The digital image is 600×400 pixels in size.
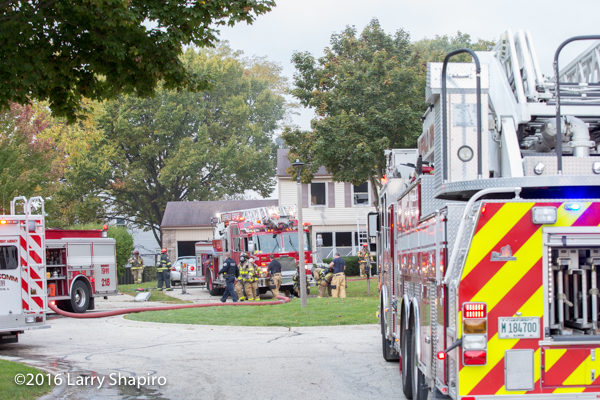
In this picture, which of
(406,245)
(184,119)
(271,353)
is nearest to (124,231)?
(184,119)

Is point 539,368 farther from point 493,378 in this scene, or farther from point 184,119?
point 184,119

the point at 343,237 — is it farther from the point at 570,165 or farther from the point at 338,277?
the point at 570,165

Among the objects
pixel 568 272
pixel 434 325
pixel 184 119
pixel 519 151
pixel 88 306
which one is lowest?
pixel 88 306

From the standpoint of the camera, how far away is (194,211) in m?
47.9

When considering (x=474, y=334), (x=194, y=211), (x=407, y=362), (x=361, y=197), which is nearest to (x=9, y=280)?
(x=407, y=362)

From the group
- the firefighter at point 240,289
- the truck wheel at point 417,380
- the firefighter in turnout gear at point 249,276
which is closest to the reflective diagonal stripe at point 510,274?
the truck wheel at point 417,380

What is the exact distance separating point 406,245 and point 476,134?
2.07 meters

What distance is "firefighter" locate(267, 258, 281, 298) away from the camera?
944 inches

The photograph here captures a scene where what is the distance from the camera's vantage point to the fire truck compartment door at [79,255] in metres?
21.0

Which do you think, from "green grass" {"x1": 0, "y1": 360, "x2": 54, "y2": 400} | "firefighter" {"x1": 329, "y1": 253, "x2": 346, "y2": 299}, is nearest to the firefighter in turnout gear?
"firefighter" {"x1": 329, "y1": 253, "x2": 346, "y2": 299}

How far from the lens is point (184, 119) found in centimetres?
4962

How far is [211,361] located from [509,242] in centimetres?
717

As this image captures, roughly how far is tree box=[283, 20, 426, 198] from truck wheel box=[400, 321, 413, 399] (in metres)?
→ 17.6

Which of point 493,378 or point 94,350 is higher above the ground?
point 493,378
